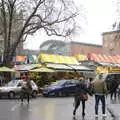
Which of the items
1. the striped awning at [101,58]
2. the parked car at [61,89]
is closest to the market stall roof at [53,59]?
the striped awning at [101,58]

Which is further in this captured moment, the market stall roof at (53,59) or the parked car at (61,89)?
the market stall roof at (53,59)

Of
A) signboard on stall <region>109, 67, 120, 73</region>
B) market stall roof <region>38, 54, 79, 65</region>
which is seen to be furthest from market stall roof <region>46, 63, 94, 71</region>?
signboard on stall <region>109, 67, 120, 73</region>

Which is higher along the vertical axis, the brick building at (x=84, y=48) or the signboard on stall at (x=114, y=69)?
the brick building at (x=84, y=48)

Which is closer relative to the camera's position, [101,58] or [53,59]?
[53,59]

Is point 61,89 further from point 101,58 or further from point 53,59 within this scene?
point 101,58

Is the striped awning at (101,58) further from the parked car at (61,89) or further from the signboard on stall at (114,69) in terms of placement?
the parked car at (61,89)

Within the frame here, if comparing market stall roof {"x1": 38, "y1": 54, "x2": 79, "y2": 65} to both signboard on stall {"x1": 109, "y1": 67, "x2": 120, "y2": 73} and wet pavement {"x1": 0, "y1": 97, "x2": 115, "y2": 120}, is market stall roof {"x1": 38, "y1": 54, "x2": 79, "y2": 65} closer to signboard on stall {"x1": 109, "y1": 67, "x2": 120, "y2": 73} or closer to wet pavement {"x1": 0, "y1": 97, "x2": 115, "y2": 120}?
signboard on stall {"x1": 109, "y1": 67, "x2": 120, "y2": 73}

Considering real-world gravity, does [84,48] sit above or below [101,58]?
above

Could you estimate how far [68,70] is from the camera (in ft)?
182

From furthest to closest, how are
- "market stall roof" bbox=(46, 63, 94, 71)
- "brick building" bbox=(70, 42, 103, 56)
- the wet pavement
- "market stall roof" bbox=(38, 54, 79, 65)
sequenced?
"brick building" bbox=(70, 42, 103, 56), "market stall roof" bbox=(38, 54, 79, 65), "market stall roof" bbox=(46, 63, 94, 71), the wet pavement

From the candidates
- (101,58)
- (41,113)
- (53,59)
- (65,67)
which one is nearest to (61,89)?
(65,67)

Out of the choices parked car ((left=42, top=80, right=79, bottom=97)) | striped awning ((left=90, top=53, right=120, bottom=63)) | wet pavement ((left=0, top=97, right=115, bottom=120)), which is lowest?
parked car ((left=42, top=80, right=79, bottom=97))

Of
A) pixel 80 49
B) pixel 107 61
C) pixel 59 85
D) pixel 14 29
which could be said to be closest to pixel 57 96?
pixel 59 85

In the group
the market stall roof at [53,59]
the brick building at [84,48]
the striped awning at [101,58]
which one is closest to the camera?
the market stall roof at [53,59]
